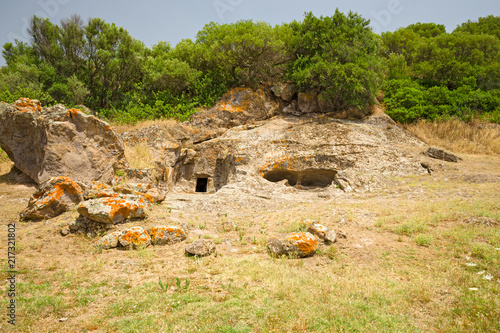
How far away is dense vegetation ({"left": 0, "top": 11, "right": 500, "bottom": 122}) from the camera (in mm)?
16750

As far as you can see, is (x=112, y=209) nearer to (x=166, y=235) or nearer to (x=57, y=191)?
(x=166, y=235)

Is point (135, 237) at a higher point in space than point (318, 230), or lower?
lower

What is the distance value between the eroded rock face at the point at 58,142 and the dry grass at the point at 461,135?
16.7 m

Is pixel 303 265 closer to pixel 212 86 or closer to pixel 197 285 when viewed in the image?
pixel 197 285

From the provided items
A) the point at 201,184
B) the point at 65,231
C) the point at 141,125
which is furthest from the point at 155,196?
the point at 141,125

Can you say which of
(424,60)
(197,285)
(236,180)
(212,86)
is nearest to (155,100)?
(212,86)

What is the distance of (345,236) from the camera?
5.90 m

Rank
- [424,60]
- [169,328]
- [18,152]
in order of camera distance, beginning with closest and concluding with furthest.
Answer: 1. [169,328]
2. [18,152]
3. [424,60]

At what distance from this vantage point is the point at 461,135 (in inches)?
614

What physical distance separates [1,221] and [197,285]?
6.55 m

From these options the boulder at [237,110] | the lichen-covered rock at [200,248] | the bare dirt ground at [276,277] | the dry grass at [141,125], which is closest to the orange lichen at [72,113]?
the bare dirt ground at [276,277]

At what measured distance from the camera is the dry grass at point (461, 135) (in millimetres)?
14312

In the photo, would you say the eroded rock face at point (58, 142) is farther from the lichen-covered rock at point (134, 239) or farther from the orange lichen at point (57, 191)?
the lichen-covered rock at point (134, 239)

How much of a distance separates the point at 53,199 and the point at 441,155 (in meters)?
15.2
